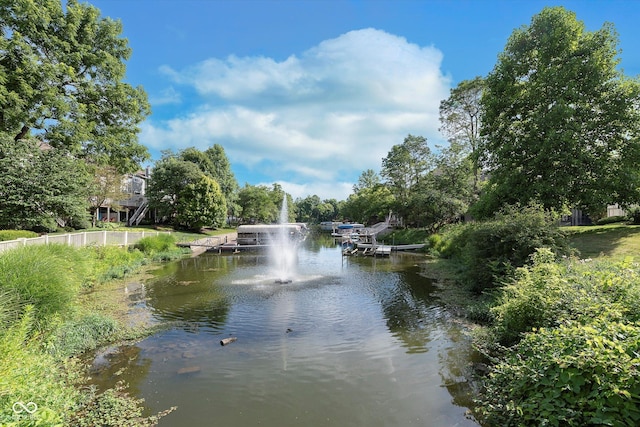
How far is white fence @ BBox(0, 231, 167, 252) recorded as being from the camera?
12.5m

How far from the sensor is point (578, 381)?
11.7 ft

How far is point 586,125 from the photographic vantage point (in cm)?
1561

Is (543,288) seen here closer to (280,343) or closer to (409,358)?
(409,358)

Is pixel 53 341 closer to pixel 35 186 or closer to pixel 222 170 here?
pixel 35 186

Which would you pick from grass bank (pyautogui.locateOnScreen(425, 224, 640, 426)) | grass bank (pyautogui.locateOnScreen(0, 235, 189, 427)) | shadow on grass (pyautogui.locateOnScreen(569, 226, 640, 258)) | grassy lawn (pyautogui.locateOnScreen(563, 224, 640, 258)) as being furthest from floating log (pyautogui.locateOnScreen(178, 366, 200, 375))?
shadow on grass (pyautogui.locateOnScreen(569, 226, 640, 258))

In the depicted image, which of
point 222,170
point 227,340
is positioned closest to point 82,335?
point 227,340

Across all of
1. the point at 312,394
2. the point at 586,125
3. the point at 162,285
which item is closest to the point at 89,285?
the point at 162,285

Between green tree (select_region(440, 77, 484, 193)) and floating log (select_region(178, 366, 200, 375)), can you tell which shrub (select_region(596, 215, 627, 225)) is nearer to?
green tree (select_region(440, 77, 484, 193))

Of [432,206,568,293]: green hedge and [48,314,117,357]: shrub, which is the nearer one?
[48,314,117,357]: shrub

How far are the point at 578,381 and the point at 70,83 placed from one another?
2649cm

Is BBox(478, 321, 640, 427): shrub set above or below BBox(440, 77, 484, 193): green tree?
below

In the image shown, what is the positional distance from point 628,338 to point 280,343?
6966 mm

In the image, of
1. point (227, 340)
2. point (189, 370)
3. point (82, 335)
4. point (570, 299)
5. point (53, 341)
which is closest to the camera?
point (570, 299)

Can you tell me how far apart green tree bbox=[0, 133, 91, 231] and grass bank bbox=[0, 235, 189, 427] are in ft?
Answer: 26.1
